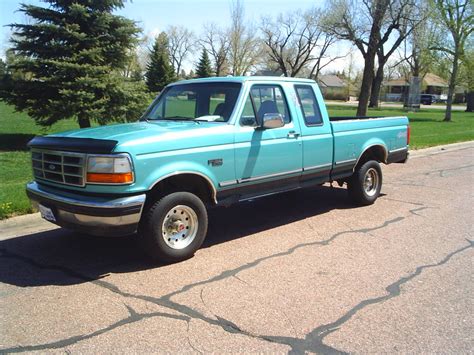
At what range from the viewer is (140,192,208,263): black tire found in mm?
4570

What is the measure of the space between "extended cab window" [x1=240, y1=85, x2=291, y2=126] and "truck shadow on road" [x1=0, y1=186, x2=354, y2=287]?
150 cm

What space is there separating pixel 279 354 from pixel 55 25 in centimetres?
1241

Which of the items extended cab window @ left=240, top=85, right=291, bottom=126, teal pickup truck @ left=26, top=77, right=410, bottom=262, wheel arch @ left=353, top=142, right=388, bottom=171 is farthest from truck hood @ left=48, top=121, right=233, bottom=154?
wheel arch @ left=353, top=142, right=388, bottom=171

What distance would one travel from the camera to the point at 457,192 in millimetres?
8508

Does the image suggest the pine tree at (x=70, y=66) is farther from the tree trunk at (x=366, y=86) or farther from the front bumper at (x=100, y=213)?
the tree trunk at (x=366, y=86)

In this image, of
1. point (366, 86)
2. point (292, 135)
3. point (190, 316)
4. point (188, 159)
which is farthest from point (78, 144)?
point (366, 86)

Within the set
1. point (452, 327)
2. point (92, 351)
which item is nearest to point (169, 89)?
point (92, 351)

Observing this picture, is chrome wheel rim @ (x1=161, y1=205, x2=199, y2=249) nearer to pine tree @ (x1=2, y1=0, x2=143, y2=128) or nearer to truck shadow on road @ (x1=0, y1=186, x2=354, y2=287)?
truck shadow on road @ (x1=0, y1=186, x2=354, y2=287)

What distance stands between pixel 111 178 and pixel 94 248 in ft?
4.59

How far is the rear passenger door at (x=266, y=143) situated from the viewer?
5387 millimetres

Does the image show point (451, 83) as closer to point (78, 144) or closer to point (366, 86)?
point (366, 86)

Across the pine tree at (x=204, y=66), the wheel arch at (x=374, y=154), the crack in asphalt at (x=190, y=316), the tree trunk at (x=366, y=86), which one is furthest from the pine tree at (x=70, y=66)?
the pine tree at (x=204, y=66)

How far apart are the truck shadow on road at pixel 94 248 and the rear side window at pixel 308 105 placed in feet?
4.78

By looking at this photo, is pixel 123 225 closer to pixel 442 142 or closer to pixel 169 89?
pixel 169 89
